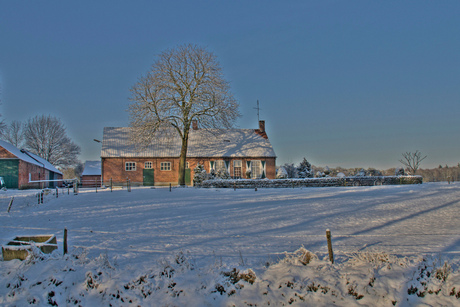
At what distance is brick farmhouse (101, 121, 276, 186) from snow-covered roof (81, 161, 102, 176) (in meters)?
13.7

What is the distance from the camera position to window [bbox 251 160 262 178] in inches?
1474

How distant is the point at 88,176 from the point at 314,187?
35.8 meters

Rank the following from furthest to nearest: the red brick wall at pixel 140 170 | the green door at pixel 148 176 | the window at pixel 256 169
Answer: the window at pixel 256 169 → the green door at pixel 148 176 → the red brick wall at pixel 140 170

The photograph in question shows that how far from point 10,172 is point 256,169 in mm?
23281

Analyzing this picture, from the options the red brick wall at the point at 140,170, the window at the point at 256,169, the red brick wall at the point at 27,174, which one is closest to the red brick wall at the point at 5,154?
the red brick wall at the point at 27,174

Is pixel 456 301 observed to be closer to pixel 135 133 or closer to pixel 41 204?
pixel 41 204

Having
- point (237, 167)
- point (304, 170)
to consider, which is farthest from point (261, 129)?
point (304, 170)

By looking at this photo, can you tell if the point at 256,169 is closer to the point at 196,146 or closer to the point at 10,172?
the point at 196,146

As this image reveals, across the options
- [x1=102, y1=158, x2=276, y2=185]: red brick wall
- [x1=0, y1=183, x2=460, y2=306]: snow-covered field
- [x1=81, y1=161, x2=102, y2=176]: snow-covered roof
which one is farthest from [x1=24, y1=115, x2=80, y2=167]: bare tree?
[x1=0, y1=183, x2=460, y2=306]: snow-covered field

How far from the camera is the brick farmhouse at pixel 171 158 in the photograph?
35.8m

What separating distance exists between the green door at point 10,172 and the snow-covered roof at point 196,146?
7755 millimetres

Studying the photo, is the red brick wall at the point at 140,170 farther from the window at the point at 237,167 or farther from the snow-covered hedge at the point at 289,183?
the snow-covered hedge at the point at 289,183

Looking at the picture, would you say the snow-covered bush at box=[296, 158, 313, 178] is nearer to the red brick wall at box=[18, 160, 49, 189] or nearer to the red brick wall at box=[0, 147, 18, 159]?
the red brick wall at box=[18, 160, 49, 189]

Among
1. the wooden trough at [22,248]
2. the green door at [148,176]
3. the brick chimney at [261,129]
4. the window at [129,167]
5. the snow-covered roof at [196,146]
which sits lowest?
the wooden trough at [22,248]
